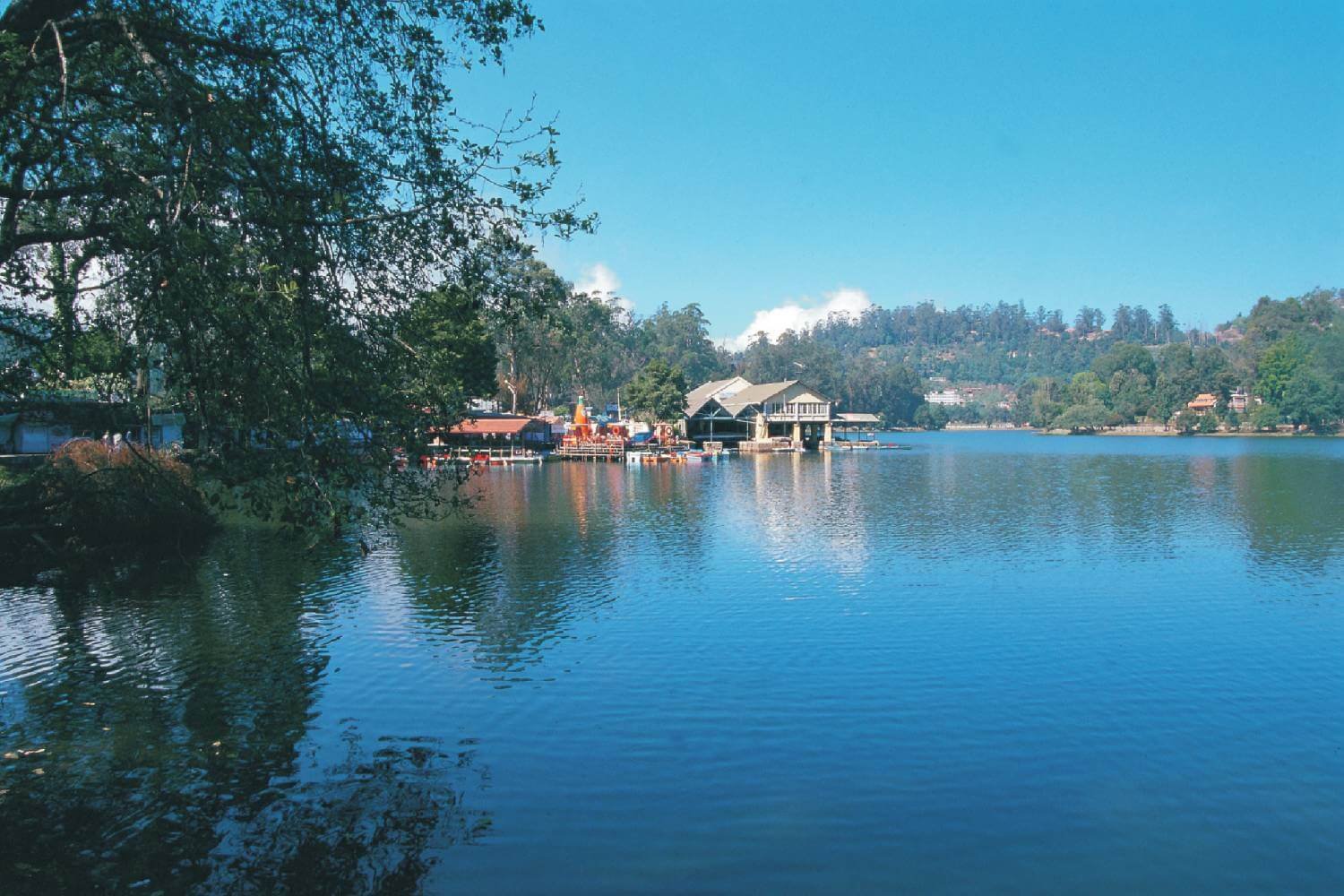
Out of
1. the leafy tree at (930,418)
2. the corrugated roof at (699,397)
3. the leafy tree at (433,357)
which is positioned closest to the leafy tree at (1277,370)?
the leafy tree at (930,418)

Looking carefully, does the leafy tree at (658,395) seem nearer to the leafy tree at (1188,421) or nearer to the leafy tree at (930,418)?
the leafy tree at (1188,421)

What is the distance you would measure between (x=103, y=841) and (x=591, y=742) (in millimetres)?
4702

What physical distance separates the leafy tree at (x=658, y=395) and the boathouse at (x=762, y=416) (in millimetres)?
5656

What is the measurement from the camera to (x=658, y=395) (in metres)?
71.1

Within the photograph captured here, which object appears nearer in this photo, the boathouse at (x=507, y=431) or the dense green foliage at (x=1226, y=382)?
the boathouse at (x=507, y=431)

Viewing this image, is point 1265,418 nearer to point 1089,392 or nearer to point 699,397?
point 1089,392

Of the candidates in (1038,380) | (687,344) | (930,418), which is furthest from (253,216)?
(1038,380)

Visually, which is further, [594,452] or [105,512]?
[594,452]

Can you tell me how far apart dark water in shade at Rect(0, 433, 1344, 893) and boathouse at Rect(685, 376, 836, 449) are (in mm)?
56888

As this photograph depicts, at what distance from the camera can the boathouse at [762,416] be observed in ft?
259

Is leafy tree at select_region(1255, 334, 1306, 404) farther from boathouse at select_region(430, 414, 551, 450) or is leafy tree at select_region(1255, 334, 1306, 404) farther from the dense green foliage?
boathouse at select_region(430, 414, 551, 450)

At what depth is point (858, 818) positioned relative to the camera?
8.29 meters

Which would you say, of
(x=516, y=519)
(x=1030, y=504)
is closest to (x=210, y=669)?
(x=516, y=519)

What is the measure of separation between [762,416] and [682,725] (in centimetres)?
7021
